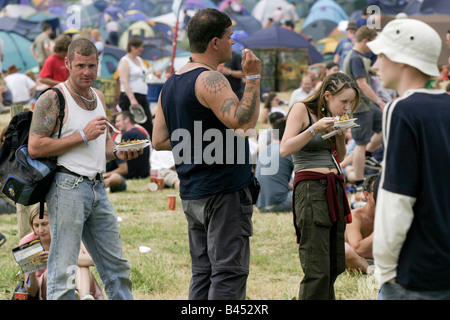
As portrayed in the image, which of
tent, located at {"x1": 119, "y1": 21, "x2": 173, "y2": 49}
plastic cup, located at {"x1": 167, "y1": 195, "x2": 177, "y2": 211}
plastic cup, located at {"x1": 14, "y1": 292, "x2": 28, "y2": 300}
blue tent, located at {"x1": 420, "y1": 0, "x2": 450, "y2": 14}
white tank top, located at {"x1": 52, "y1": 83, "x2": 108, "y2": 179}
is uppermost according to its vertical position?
white tank top, located at {"x1": 52, "y1": 83, "x2": 108, "y2": 179}

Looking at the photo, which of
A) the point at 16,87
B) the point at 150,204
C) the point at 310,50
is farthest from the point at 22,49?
the point at 150,204

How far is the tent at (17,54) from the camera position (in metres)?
23.8

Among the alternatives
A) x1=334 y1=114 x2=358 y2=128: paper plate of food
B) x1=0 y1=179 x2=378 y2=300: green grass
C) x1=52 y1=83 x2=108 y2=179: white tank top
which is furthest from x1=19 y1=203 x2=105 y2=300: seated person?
x1=334 y1=114 x2=358 y2=128: paper plate of food

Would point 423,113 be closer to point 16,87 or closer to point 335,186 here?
point 335,186

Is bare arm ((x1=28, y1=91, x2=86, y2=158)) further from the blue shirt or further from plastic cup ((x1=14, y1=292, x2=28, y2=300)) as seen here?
the blue shirt

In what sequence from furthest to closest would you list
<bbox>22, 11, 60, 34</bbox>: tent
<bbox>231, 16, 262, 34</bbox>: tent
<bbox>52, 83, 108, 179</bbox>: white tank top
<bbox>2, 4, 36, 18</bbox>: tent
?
<bbox>2, 4, 36, 18</bbox>: tent → <bbox>22, 11, 60, 34</bbox>: tent → <bbox>231, 16, 262, 34</bbox>: tent → <bbox>52, 83, 108, 179</bbox>: white tank top

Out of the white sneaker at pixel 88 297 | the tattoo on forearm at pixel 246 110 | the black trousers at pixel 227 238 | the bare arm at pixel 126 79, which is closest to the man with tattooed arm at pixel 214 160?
the black trousers at pixel 227 238

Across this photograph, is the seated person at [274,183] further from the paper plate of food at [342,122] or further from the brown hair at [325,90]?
the paper plate of food at [342,122]

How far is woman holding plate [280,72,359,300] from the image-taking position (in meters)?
4.77

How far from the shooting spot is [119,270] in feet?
15.7

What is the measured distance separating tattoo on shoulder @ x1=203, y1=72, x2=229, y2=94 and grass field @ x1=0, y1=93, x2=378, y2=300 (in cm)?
226

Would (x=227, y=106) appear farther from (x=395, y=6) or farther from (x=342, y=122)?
(x=395, y=6)

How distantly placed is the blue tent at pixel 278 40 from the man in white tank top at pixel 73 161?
63.4 ft
